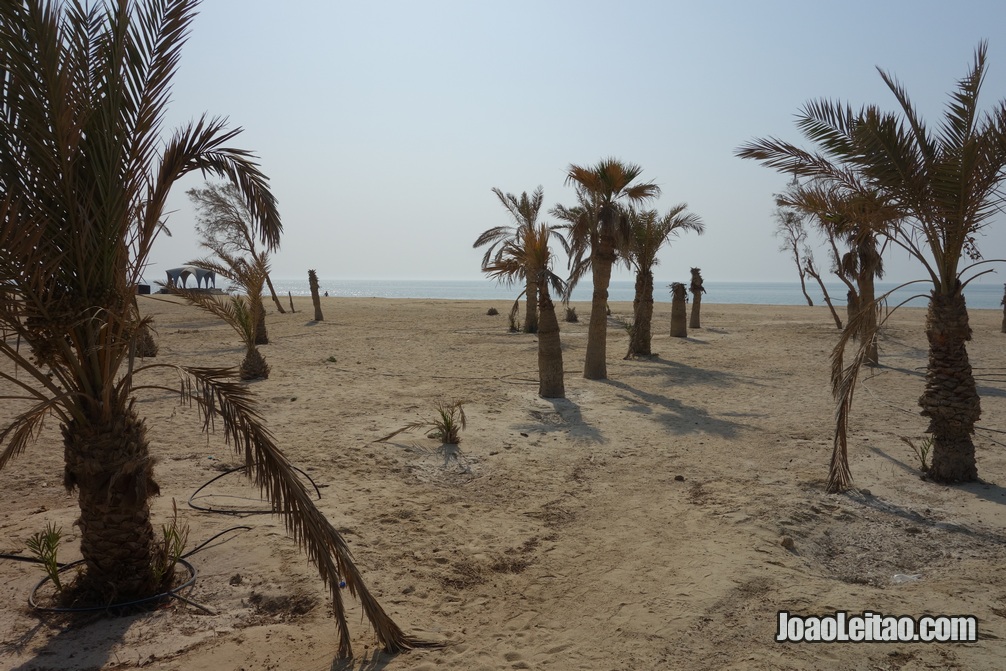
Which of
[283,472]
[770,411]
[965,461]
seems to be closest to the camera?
[283,472]

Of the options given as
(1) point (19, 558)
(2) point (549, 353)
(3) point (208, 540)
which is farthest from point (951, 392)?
(1) point (19, 558)

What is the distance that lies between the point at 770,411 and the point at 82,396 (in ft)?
33.0

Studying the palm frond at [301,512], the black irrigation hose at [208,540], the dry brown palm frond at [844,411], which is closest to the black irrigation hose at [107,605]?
the black irrigation hose at [208,540]

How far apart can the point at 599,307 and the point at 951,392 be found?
24.7ft

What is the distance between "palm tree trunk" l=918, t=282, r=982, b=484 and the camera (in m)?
6.93

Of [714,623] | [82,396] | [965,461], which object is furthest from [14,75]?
[965,461]

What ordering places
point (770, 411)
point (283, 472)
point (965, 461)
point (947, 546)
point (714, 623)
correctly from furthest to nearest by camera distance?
point (770, 411)
point (965, 461)
point (947, 546)
point (714, 623)
point (283, 472)

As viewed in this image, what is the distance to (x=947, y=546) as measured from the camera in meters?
5.81

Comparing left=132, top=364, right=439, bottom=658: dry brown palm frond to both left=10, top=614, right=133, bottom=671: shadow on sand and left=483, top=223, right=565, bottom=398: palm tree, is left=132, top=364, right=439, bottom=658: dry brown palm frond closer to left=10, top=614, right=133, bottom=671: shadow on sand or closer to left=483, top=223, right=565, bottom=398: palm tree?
left=10, top=614, right=133, bottom=671: shadow on sand

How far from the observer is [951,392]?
7.04m

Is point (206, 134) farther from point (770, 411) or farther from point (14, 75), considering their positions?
point (770, 411)

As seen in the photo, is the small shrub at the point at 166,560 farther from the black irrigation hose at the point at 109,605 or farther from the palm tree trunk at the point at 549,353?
the palm tree trunk at the point at 549,353

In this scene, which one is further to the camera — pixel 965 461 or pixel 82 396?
pixel 965 461

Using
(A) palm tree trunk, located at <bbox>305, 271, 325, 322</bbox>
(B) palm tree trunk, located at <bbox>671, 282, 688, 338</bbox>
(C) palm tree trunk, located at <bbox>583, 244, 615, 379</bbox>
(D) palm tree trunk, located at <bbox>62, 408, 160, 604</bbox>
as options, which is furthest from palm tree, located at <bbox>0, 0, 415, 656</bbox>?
(A) palm tree trunk, located at <bbox>305, 271, 325, 322</bbox>
